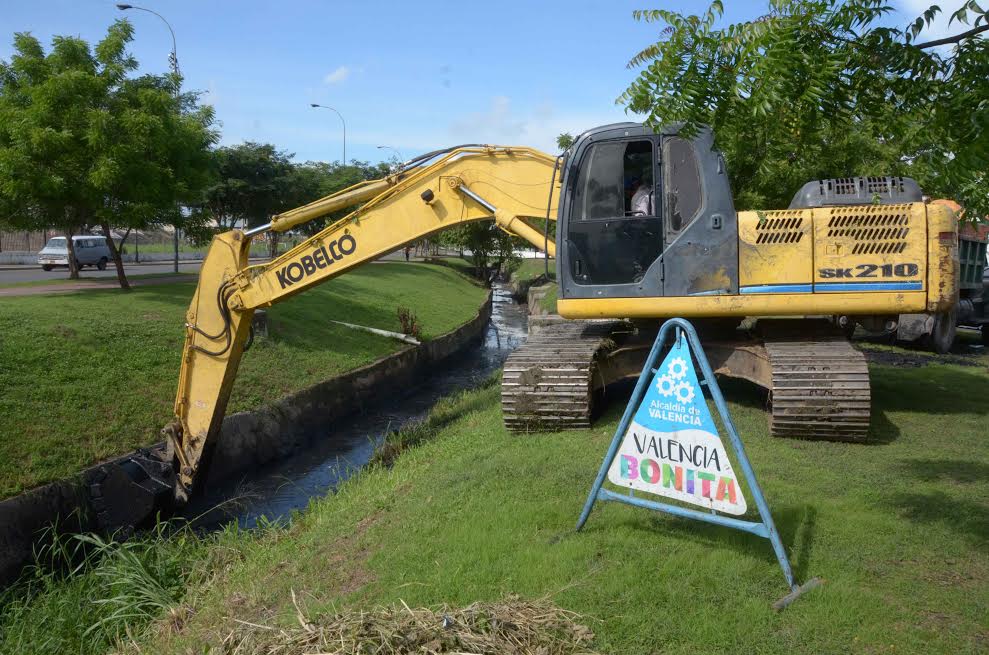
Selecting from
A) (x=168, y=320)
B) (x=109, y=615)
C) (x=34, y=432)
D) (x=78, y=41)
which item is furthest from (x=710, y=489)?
(x=78, y=41)

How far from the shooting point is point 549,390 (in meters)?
7.77

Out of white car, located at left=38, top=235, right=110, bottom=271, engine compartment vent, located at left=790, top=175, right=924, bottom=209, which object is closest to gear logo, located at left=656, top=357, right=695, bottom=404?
engine compartment vent, located at left=790, top=175, right=924, bottom=209

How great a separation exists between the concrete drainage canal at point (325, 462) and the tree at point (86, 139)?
6401 millimetres

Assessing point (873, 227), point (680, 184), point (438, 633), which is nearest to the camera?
point (438, 633)

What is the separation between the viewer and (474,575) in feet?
15.4

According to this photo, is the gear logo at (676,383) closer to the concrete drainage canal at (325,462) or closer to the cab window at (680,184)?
the cab window at (680,184)


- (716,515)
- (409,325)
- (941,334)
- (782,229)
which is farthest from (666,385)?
(409,325)

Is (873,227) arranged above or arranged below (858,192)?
below


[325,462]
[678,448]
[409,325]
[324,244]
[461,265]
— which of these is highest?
[324,244]

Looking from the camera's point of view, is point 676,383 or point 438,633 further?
point 676,383

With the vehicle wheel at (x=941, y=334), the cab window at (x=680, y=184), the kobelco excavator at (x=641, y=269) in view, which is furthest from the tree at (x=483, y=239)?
the cab window at (x=680, y=184)

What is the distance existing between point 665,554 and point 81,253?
1255 inches

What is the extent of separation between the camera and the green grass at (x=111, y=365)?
885cm

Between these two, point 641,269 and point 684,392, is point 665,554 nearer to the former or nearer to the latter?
point 684,392
